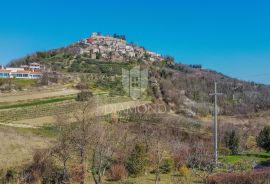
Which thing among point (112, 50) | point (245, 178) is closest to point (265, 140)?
point (245, 178)

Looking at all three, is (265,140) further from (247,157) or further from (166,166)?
(166,166)

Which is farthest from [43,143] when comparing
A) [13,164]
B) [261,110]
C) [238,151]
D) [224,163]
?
[261,110]

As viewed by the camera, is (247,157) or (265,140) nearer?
(247,157)

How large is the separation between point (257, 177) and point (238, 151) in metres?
11.8

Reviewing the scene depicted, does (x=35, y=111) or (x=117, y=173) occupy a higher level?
(x=35, y=111)

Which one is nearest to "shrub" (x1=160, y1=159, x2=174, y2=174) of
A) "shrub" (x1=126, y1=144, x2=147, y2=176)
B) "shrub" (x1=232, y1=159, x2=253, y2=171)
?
"shrub" (x1=126, y1=144, x2=147, y2=176)

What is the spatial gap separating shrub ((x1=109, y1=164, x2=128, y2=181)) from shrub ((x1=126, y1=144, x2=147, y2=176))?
484 millimetres

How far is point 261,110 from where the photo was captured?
235 feet

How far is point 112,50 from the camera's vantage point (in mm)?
113188

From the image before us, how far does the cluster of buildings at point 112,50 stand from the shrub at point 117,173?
7728 cm

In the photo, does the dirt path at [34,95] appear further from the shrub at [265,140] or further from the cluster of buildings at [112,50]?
the cluster of buildings at [112,50]

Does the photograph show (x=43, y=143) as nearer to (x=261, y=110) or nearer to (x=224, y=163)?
(x=224, y=163)

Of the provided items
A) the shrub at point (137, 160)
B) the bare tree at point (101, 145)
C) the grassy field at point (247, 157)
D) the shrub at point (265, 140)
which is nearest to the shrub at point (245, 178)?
the shrub at point (137, 160)

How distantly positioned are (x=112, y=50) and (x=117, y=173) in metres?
101
